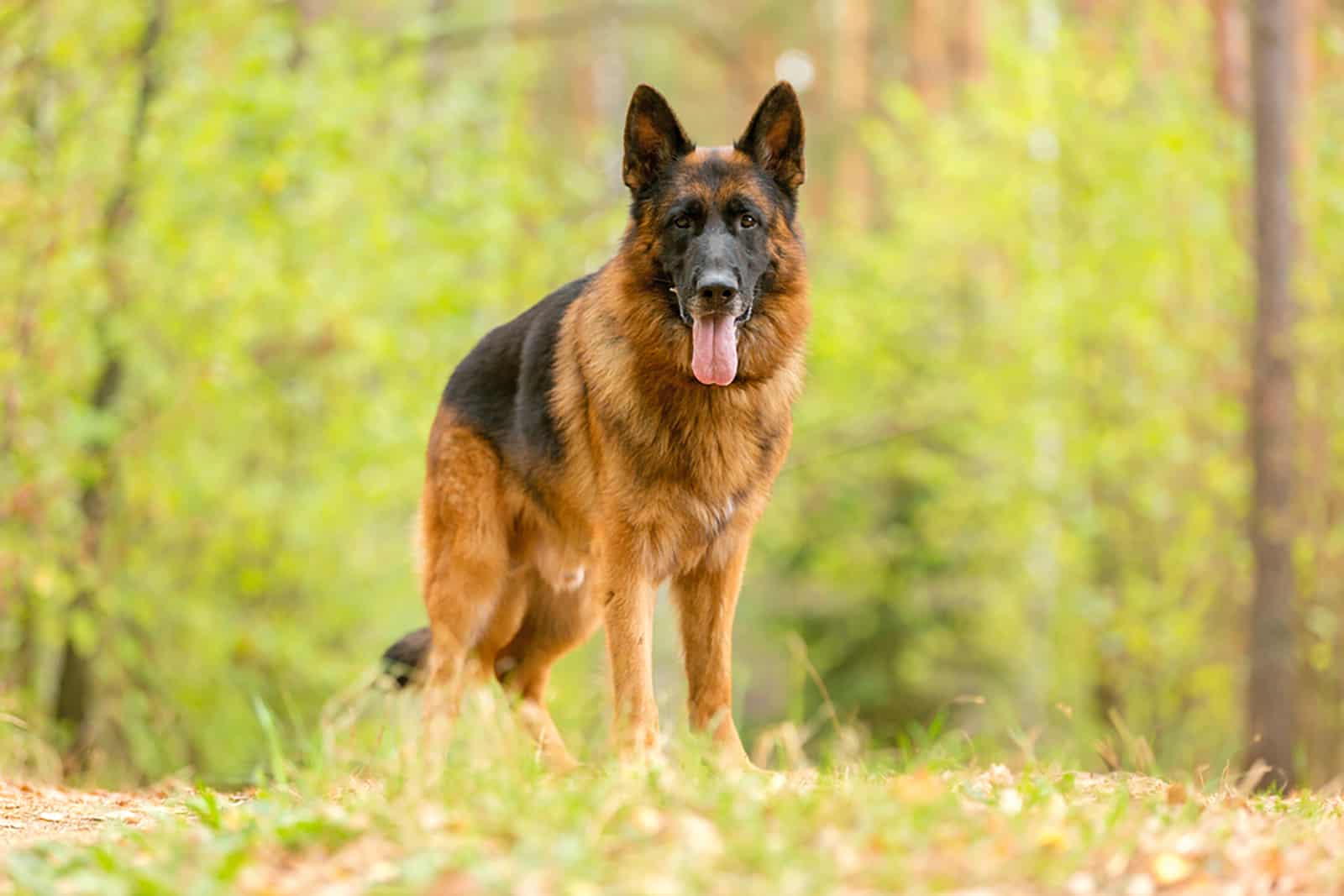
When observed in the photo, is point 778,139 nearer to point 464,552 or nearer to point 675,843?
A: point 464,552

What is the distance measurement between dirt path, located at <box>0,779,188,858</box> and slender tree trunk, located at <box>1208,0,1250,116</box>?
1532cm

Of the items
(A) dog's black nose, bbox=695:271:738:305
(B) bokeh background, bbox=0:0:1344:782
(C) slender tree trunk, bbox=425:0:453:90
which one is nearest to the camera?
(A) dog's black nose, bbox=695:271:738:305

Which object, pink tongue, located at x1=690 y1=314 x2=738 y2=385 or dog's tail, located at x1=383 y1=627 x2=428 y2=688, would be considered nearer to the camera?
pink tongue, located at x1=690 y1=314 x2=738 y2=385

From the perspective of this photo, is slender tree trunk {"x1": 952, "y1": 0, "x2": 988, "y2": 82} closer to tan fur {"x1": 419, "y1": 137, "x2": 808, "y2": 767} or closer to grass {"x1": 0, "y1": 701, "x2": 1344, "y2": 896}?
tan fur {"x1": 419, "y1": 137, "x2": 808, "y2": 767}

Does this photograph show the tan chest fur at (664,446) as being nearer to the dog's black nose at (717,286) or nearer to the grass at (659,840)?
the dog's black nose at (717,286)

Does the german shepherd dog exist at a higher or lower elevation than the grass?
higher

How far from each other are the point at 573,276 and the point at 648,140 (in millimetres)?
11358

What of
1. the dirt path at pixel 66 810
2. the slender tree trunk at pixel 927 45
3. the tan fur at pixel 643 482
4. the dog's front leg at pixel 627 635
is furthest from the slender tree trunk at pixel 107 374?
the slender tree trunk at pixel 927 45

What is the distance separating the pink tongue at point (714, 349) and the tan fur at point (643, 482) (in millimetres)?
137

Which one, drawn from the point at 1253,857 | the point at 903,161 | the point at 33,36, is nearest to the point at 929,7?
the point at 903,161

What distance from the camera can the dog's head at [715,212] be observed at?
5371 millimetres

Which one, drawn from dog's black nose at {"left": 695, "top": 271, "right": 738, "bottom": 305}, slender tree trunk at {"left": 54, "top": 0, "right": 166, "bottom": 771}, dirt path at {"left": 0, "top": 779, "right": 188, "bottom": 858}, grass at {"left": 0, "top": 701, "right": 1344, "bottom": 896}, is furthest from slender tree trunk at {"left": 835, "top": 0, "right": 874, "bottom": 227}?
grass at {"left": 0, "top": 701, "right": 1344, "bottom": 896}

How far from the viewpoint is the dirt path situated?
4.62 meters

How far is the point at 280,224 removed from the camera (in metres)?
13.0
